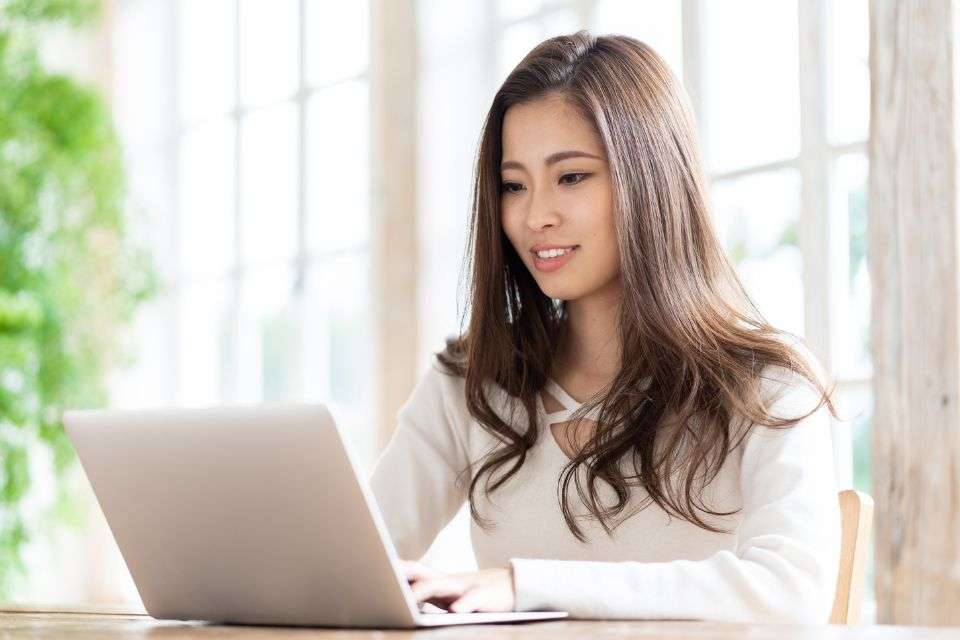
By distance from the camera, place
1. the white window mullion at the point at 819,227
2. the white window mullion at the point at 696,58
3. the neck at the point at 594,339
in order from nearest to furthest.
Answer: the neck at the point at 594,339 < the white window mullion at the point at 819,227 < the white window mullion at the point at 696,58

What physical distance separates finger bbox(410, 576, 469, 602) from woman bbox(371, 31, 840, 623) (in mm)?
368

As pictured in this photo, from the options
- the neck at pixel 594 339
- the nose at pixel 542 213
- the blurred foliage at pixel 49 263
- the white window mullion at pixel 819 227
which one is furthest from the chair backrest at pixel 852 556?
the blurred foliage at pixel 49 263

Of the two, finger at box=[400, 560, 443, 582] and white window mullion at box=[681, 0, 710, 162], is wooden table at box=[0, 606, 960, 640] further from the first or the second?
white window mullion at box=[681, 0, 710, 162]

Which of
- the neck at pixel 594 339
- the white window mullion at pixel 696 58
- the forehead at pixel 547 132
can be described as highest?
the white window mullion at pixel 696 58

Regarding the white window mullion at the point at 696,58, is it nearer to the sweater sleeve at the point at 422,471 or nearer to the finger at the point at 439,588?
the sweater sleeve at the point at 422,471

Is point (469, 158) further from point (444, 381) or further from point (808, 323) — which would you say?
point (444, 381)

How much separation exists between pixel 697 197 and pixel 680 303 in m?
0.17

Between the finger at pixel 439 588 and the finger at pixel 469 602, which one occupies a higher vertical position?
the finger at pixel 439 588

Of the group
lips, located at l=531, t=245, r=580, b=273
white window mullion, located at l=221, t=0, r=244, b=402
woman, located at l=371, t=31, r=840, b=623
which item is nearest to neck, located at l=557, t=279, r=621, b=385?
woman, located at l=371, t=31, r=840, b=623

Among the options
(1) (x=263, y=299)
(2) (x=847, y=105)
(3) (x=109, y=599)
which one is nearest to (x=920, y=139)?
(2) (x=847, y=105)

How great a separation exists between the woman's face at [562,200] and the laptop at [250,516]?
2.12ft

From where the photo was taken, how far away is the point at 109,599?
17.4ft

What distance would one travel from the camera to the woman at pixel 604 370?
1657 millimetres

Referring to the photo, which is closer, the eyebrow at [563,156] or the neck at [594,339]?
the eyebrow at [563,156]
